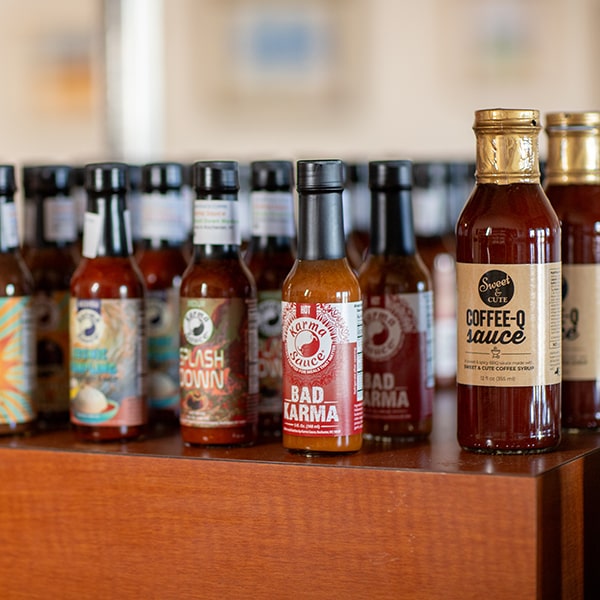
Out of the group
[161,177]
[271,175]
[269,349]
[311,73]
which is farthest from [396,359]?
[311,73]

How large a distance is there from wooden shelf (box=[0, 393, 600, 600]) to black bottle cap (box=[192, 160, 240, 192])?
277mm

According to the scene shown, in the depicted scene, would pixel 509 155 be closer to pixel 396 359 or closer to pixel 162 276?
pixel 396 359

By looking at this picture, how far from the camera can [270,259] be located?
1.31 metres

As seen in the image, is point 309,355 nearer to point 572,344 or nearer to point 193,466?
point 193,466

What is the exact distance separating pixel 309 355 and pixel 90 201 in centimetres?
33

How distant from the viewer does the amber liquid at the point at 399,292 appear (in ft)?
4.02

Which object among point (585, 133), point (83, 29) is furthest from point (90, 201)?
point (83, 29)

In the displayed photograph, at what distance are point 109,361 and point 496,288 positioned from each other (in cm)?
43

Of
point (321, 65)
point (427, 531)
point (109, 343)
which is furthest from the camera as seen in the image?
point (321, 65)

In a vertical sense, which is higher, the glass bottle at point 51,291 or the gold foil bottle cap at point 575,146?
the gold foil bottle cap at point 575,146

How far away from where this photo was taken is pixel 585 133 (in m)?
1.23

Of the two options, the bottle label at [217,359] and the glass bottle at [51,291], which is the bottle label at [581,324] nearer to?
Answer: the bottle label at [217,359]

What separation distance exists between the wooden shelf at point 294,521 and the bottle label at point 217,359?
0.04m

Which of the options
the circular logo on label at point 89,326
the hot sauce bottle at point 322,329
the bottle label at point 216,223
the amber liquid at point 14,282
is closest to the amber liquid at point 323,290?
the hot sauce bottle at point 322,329
